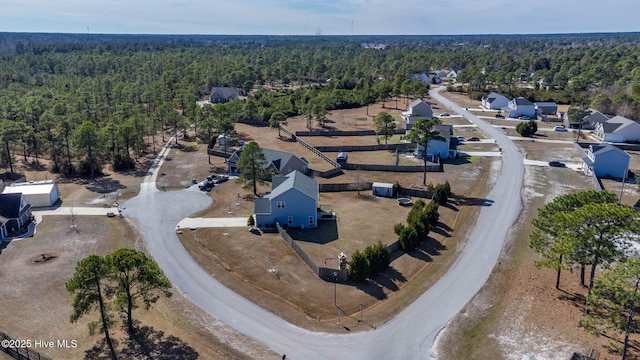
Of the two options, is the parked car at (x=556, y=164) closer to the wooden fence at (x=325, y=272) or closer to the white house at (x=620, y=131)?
the white house at (x=620, y=131)

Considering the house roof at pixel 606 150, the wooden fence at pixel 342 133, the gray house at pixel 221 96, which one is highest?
the gray house at pixel 221 96

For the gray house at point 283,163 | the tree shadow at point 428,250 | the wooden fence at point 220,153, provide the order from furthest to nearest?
the wooden fence at point 220,153
the gray house at point 283,163
the tree shadow at point 428,250

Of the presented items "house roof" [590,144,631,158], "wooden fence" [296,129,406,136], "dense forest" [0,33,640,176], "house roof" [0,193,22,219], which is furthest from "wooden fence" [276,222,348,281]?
"wooden fence" [296,129,406,136]

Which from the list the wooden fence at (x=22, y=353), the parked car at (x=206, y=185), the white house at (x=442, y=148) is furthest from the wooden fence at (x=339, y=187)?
the wooden fence at (x=22, y=353)

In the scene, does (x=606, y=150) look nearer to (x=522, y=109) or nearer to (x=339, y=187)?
(x=339, y=187)

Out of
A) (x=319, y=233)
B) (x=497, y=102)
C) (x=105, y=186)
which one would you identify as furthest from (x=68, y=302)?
(x=497, y=102)

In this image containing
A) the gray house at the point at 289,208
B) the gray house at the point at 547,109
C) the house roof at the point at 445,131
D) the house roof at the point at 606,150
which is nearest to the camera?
the gray house at the point at 289,208

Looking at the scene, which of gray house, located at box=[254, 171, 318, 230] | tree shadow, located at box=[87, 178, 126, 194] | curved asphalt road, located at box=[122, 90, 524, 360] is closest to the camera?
curved asphalt road, located at box=[122, 90, 524, 360]

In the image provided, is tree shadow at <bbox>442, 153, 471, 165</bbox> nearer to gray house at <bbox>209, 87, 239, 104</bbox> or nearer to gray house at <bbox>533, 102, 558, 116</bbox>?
gray house at <bbox>533, 102, 558, 116</bbox>
